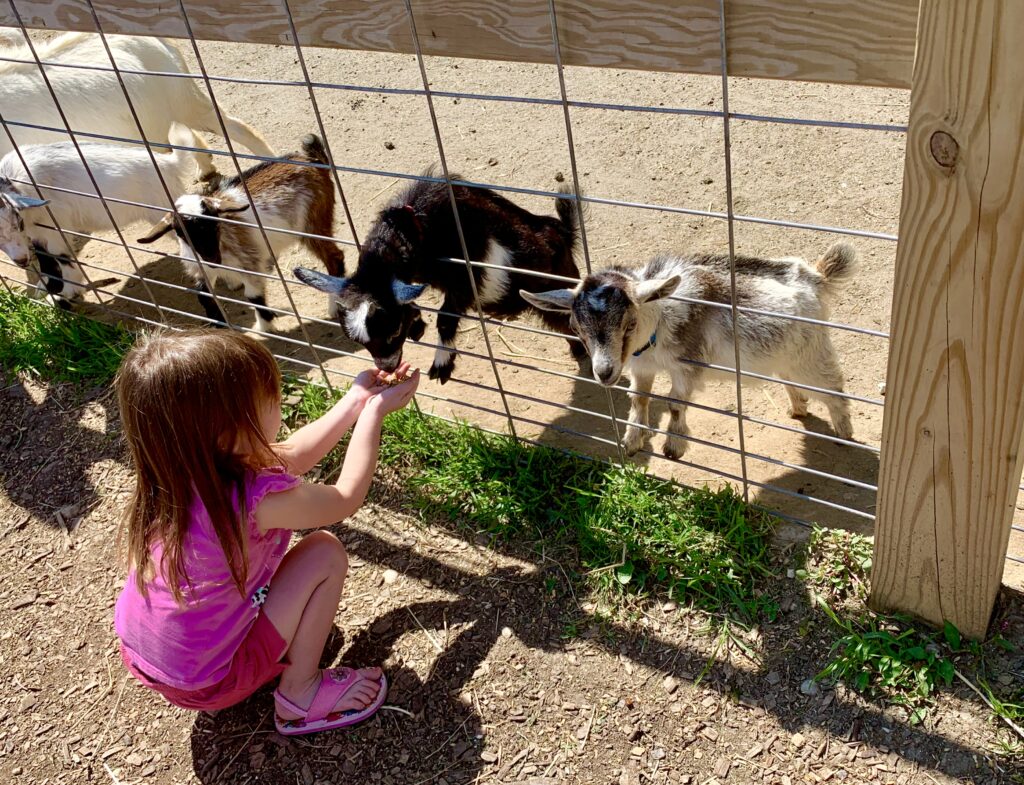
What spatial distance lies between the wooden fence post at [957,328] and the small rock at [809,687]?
0.34 meters

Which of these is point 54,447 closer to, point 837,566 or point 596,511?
→ point 596,511

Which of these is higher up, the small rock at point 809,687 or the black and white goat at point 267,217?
the black and white goat at point 267,217

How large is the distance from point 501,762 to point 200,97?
5.10m

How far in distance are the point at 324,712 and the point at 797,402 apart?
260 cm

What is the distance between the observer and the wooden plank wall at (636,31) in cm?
176

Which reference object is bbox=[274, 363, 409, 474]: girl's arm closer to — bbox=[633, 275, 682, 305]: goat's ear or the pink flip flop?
the pink flip flop

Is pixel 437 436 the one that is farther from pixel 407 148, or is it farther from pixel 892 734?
pixel 407 148

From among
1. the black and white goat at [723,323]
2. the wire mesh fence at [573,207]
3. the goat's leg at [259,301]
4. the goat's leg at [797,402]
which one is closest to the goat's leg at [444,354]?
the wire mesh fence at [573,207]

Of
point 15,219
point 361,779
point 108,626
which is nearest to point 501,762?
point 361,779

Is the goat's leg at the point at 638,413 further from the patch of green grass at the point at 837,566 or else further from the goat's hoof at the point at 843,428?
the patch of green grass at the point at 837,566

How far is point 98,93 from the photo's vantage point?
5836mm

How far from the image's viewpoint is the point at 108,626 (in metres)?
3.28

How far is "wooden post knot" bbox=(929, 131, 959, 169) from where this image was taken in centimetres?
168

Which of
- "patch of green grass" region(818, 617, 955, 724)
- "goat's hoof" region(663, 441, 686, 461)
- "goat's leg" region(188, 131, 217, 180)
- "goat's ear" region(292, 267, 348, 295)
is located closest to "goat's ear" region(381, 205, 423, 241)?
"goat's ear" region(292, 267, 348, 295)
